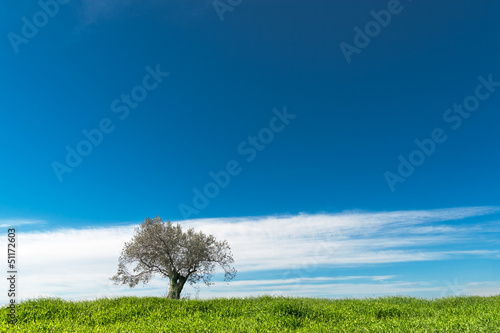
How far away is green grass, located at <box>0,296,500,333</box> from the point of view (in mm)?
15484

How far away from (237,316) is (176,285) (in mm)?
15903

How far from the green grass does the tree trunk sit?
10.9 meters

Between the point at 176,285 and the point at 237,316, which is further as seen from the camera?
the point at 176,285

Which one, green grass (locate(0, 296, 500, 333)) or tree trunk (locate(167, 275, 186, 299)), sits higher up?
tree trunk (locate(167, 275, 186, 299))

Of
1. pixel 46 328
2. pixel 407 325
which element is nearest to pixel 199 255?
pixel 46 328

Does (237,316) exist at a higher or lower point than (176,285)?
lower

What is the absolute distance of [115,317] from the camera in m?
19.0

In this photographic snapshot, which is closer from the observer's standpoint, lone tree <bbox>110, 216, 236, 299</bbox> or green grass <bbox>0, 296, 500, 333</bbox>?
green grass <bbox>0, 296, 500, 333</bbox>

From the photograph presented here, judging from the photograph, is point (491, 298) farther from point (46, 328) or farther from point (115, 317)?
point (46, 328)

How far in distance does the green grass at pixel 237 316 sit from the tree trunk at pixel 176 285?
10.9 m

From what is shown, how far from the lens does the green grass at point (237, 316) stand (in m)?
15.5

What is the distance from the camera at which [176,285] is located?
33500 mm

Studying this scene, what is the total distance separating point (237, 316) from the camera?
19.2 m

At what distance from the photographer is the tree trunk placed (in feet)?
108
